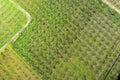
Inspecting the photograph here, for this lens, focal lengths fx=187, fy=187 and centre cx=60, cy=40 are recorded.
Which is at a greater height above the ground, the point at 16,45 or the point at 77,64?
the point at 77,64

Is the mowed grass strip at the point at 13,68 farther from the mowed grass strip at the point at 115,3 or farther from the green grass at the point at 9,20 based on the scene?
the mowed grass strip at the point at 115,3

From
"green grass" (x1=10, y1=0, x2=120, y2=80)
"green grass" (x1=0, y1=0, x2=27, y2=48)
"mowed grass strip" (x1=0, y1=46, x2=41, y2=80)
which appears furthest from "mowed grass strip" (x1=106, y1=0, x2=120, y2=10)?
"mowed grass strip" (x1=0, y1=46, x2=41, y2=80)

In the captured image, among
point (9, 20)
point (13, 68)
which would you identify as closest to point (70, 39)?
point (13, 68)

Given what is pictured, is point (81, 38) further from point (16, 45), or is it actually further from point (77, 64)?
point (16, 45)

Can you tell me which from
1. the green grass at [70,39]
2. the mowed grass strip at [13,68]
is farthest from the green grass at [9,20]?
the mowed grass strip at [13,68]

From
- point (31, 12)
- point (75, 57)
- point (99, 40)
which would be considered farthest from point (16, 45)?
point (99, 40)

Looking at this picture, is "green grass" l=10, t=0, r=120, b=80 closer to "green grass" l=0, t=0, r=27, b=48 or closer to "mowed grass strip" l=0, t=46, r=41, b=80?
"mowed grass strip" l=0, t=46, r=41, b=80
